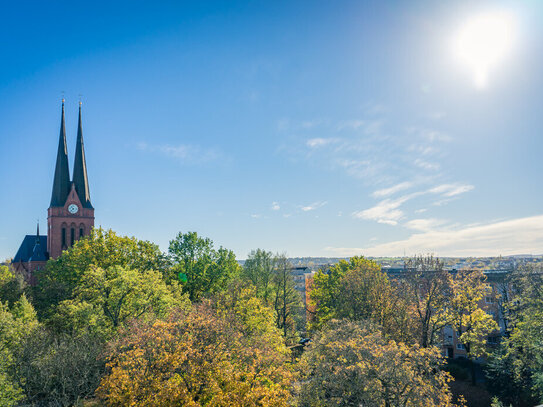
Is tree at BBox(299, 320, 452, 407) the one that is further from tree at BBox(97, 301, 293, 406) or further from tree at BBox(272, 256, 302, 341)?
tree at BBox(272, 256, 302, 341)

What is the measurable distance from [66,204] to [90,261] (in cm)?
3071

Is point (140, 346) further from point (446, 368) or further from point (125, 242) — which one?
point (446, 368)

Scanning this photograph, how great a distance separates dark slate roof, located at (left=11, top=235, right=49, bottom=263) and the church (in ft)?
0.54

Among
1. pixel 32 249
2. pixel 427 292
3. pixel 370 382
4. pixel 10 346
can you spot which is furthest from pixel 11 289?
pixel 427 292

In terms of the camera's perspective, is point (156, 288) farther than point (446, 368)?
No

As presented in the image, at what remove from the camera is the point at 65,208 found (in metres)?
63.0

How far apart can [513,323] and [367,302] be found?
16.4 metres

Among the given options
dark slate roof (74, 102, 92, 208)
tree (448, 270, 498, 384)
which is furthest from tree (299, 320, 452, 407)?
dark slate roof (74, 102, 92, 208)

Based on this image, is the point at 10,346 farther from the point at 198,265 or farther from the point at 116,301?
the point at 198,265

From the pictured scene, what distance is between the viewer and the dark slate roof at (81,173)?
62469 millimetres

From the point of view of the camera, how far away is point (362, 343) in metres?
21.0

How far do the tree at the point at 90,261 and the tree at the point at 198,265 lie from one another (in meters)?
2.82

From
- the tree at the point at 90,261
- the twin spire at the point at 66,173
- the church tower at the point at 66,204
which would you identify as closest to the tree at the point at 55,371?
the tree at the point at 90,261

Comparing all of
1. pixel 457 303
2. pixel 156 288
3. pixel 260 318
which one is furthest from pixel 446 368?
pixel 156 288
